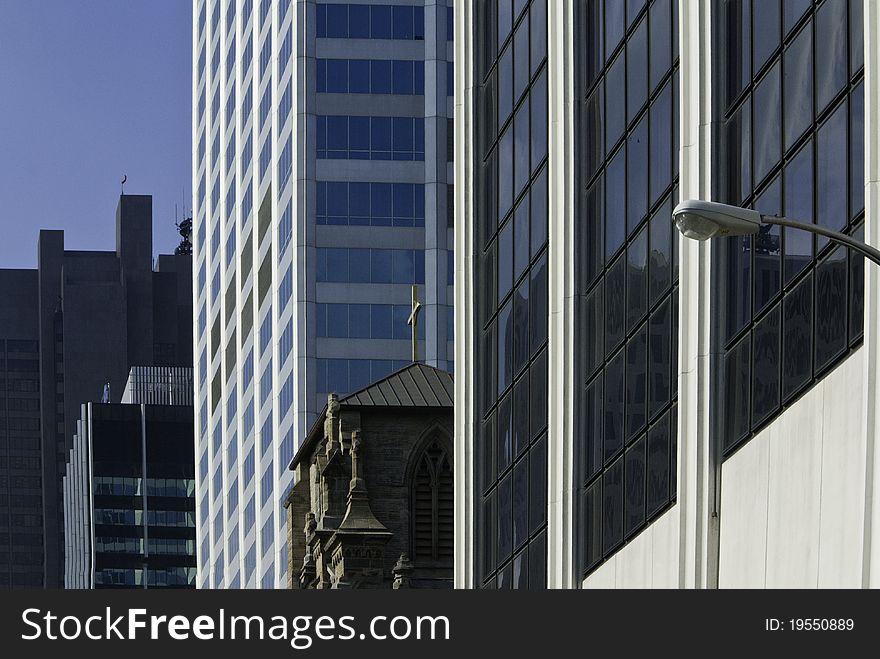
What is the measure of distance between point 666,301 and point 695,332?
199 centimetres

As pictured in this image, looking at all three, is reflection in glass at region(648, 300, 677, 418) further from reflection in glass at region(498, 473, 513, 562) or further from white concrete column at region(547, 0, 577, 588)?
reflection in glass at region(498, 473, 513, 562)

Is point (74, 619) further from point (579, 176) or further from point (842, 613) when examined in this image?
point (579, 176)

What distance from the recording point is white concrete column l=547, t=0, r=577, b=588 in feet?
131

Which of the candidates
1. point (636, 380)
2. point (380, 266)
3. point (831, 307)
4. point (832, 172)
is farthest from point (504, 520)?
point (380, 266)

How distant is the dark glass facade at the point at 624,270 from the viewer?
3391 cm

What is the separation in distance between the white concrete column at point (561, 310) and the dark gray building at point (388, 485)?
1244 inches

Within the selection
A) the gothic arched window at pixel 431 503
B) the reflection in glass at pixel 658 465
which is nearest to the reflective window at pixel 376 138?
the gothic arched window at pixel 431 503

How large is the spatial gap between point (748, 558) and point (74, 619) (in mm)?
14017

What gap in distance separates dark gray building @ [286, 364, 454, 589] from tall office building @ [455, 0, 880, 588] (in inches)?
905

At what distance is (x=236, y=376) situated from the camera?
123m

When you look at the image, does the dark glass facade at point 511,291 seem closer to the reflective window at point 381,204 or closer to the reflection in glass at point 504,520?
the reflection in glass at point 504,520

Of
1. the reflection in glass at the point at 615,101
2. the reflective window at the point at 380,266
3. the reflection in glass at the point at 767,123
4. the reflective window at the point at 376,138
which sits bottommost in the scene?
the reflection in glass at the point at 767,123

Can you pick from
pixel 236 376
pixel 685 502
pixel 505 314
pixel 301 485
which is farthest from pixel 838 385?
pixel 236 376

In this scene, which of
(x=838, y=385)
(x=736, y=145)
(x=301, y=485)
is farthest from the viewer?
(x=301, y=485)
